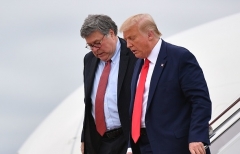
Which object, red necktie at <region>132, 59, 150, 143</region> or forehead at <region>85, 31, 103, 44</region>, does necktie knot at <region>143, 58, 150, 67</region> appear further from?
forehead at <region>85, 31, 103, 44</region>

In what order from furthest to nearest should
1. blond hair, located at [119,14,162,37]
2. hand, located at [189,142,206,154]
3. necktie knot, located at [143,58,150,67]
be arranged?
necktie knot, located at [143,58,150,67]
blond hair, located at [119,14,162,37]
hand, located at [189,142,206,154]

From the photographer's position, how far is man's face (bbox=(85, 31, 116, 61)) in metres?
6.86

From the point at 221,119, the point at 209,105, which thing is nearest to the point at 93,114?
the point at 221,119

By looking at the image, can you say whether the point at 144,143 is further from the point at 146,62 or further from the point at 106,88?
the point at 106,88

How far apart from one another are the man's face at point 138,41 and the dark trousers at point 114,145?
1188 mm

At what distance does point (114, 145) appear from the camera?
7.05 m

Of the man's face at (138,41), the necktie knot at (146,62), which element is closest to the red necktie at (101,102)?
the necktie knot at (146,62)

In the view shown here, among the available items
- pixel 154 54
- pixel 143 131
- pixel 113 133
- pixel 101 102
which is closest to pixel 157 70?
pixel 154 54

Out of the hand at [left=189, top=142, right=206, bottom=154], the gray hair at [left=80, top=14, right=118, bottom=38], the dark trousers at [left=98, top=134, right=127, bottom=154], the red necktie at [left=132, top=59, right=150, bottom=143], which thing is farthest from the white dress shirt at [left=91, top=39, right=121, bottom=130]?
the hand at [left=189, top=142, right=206, bottom=154]

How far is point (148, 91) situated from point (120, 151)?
1145 mm

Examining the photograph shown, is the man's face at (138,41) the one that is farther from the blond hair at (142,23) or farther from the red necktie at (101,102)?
the red necktie at (101,102)

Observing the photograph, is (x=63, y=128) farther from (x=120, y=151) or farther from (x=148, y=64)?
(x=148, y=64)

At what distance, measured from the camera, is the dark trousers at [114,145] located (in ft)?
23.0

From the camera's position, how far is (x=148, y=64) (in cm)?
615
